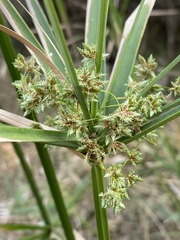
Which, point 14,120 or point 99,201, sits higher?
point 14,120

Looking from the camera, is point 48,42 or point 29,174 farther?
point 29,174

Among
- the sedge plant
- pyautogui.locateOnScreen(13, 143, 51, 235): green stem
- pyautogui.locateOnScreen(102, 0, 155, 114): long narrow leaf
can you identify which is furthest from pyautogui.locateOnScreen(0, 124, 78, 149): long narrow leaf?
pyautogui.locateOnScreen(13, 143, 51, 235): green stem

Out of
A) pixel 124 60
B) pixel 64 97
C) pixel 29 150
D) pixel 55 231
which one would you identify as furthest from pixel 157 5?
pixel 64 97

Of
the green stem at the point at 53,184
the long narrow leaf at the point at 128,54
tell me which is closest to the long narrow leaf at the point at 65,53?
the long narrow leaf at the point at 128,54

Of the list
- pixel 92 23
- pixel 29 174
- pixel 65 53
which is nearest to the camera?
pixel 65 53

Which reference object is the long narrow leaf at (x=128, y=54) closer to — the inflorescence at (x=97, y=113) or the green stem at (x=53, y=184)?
the inflorescence at (x=97, y=113)

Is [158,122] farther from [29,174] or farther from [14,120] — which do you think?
[29,174]

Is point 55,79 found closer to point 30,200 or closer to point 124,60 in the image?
point 124,60

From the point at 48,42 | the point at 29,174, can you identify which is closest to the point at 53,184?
the point at 29,174
